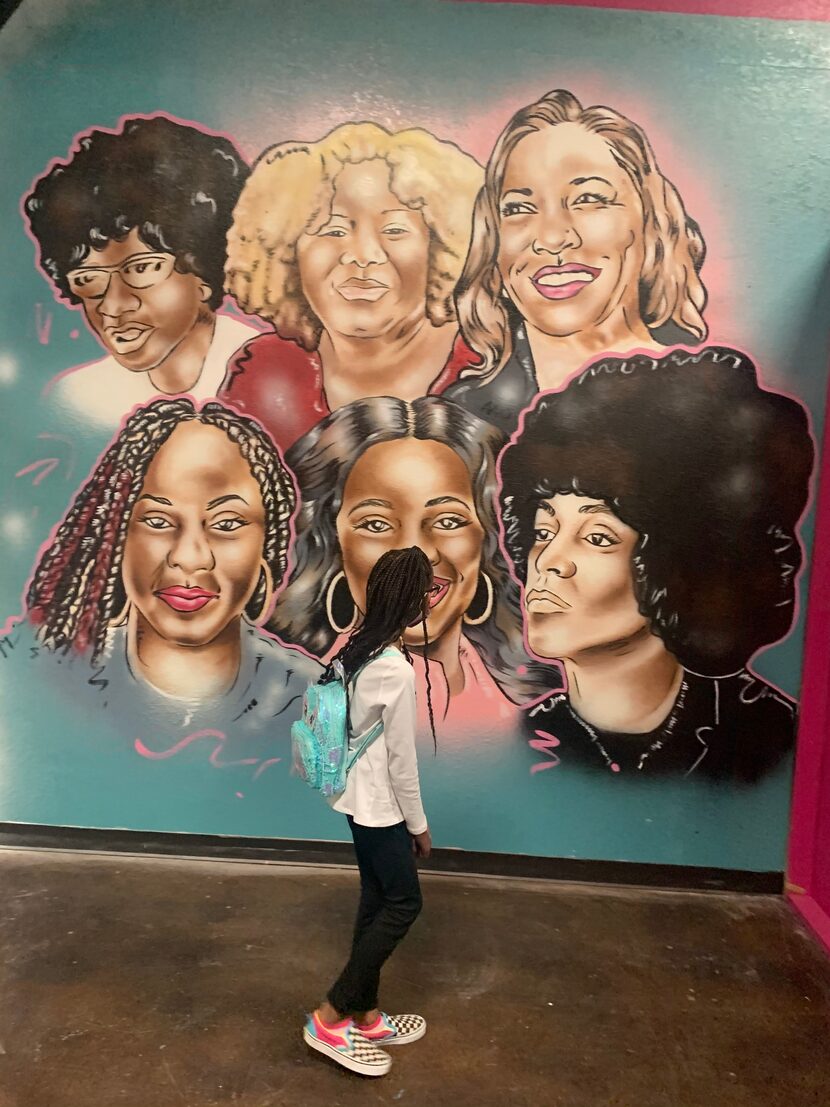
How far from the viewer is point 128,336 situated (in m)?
3.00

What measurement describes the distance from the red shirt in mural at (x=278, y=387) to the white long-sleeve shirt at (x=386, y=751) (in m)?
1.33

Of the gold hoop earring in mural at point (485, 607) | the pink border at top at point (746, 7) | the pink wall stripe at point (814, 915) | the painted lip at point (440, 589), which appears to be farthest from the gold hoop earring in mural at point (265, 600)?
the pink border at top at point (746, 7)

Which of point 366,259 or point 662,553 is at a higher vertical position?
point 366,259

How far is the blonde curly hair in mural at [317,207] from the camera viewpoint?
288 centimetres

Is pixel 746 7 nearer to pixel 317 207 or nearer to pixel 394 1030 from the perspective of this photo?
pixel 317 207

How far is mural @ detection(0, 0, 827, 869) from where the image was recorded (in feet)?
9.43

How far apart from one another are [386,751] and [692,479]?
1.65 m

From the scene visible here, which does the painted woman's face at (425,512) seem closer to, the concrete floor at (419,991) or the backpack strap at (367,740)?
the backpack strap at (367,740)

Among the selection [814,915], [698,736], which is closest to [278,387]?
[698,736]

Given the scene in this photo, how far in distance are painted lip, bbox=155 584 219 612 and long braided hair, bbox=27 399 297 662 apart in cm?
17

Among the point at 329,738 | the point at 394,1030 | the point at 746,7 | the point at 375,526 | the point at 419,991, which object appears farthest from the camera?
the point at 375,526

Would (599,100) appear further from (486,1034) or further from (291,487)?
(486,1034)

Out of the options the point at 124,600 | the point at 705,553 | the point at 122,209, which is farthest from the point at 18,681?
the point at 705,553

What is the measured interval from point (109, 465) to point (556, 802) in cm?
220
